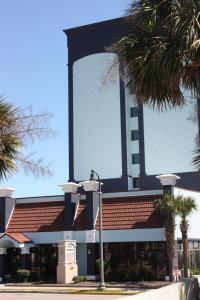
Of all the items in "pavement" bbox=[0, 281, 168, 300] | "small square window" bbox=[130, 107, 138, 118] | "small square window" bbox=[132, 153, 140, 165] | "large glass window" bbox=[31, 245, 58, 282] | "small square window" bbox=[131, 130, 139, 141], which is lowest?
"pavement" bbox=[0, 281, 168, 300]

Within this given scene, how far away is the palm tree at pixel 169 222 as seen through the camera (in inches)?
1506

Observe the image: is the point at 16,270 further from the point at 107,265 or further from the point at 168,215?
the point at 168,215

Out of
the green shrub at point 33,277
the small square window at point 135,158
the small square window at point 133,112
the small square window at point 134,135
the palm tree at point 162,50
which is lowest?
the green shrub at point 33,277

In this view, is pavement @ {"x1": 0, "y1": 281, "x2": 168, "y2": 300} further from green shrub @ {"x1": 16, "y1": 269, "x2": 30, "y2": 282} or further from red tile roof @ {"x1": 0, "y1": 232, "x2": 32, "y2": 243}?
red tile roof @ {"x1": 0, "y1": 232, "x2": 32, "y2": 243}

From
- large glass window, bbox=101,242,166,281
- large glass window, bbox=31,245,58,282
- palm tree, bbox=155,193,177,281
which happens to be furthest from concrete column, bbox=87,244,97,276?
palm tree, bbox=155,193,177,281

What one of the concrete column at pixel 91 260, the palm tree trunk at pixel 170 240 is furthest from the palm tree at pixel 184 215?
the concrete column at pixel 91 260

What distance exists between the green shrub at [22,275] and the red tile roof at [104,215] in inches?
150

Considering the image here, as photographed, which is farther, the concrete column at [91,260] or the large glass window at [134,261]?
the concrete column at [91,260]

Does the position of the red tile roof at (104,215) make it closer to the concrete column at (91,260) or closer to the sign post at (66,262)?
the concrete column at (91,260)

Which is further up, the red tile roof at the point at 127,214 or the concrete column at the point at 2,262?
the red tile roof at the point at 127,214

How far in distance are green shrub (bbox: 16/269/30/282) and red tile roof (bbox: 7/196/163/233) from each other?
150 inches

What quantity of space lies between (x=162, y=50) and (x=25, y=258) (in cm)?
3315

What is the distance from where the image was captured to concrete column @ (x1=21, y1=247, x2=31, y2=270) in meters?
43.5

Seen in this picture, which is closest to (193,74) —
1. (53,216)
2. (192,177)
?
(53,216)
